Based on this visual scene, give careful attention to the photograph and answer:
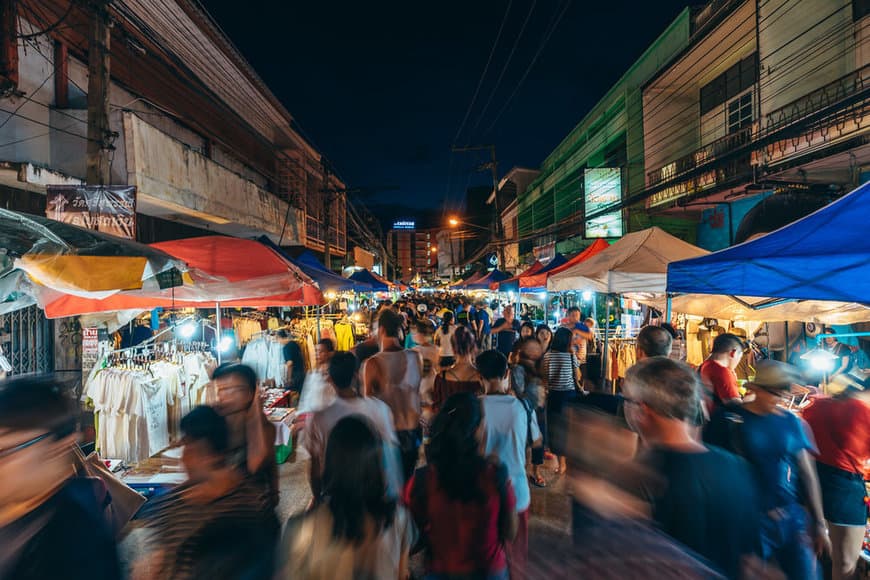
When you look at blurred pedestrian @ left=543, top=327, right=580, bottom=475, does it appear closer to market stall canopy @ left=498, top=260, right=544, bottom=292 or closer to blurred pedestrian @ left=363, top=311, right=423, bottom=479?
blurred pedestrian @ left=363, top=311, right=423, bottom=479

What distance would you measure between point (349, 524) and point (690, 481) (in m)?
1.61

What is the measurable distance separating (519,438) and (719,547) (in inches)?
59.8

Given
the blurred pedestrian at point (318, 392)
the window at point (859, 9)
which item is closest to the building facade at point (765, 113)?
the window at point (859, 9)

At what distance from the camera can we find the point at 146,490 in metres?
4.04

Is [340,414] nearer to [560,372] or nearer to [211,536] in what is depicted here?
[211,536]

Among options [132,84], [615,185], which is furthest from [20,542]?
[615,185]

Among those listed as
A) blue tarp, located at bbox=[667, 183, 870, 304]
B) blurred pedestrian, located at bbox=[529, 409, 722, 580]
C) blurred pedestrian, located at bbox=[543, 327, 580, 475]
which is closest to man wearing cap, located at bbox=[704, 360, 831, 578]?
blue tarp, located at bbox=[667, 183, 870, 304]

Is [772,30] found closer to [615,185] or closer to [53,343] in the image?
[615,185]

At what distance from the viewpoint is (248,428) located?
9.25ft

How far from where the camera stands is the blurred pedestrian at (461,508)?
2.18 meters

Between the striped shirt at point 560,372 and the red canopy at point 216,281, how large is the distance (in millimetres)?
3777

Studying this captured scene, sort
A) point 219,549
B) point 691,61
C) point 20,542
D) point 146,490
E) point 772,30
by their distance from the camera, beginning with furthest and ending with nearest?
point 691,61 → point 772,30 → point 146,490 → point 219,549 → point 20,542

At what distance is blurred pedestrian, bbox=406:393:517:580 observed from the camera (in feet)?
7.16

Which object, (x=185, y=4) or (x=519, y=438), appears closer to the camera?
(x=519, y=438)
